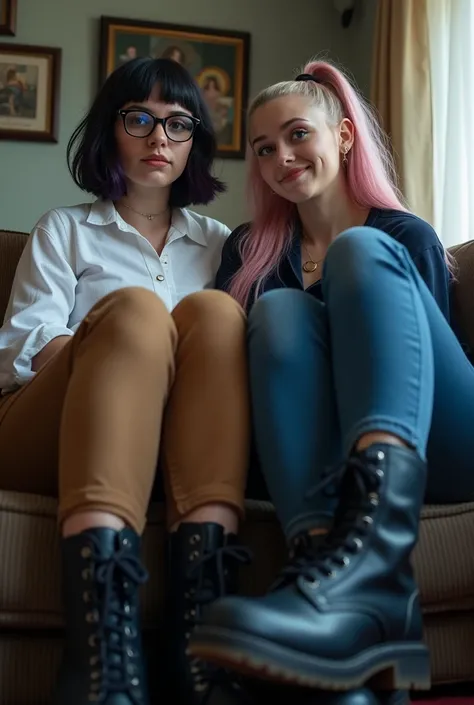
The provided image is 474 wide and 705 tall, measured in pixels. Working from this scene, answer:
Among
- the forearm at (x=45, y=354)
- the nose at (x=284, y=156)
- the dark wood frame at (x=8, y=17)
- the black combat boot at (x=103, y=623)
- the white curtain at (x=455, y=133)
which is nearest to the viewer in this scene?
the black combat boot at (x=103, y=623)

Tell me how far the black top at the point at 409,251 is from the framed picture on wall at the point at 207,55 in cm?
128

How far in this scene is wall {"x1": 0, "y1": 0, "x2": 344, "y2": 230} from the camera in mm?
2596

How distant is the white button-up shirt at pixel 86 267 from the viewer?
4.23ft

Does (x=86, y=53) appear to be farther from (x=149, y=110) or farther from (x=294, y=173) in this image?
(x=294, y=173)

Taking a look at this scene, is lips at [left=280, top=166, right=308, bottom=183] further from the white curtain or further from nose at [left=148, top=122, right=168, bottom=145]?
the white curtain

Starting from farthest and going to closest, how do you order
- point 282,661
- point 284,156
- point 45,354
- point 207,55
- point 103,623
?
1. point 207,55
2. point 284,156
3. point 45,354
4. point 103,623
5. point 282,661

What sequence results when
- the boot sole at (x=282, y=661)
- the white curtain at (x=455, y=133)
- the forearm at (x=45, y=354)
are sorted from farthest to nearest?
1. the white curtain at (x=455, y=133)
2. the forearm at (x=45, y=354)
3. the boot sole at (x=282, y=661)

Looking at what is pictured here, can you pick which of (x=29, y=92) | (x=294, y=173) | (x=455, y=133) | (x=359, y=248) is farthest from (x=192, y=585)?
(x=29, y=92)

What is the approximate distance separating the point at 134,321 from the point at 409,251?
544mm

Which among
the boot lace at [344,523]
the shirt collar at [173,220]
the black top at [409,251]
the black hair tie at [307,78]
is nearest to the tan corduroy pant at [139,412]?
the boot lace at [344,523]

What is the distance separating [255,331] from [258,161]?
2.08ft

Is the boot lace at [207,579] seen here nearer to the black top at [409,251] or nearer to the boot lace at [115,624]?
the boot lace at [115,624]

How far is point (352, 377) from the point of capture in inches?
34.0

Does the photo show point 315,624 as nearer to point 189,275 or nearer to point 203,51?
point 189,275
